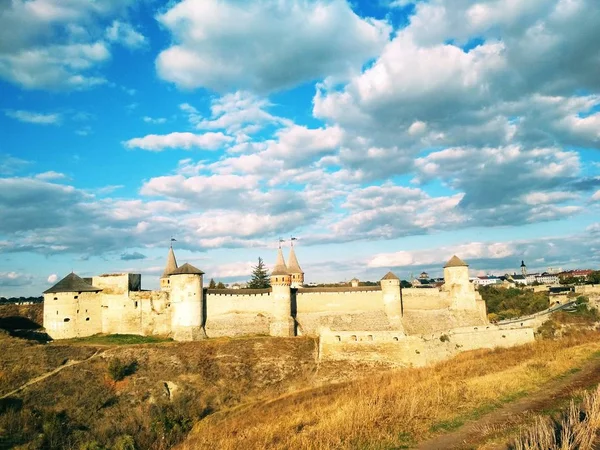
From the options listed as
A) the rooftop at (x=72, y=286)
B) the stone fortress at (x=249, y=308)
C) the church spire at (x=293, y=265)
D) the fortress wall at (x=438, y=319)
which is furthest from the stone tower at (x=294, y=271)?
the rooftop at (x=72, y=286)

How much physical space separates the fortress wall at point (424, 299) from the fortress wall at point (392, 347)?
24.5 feet

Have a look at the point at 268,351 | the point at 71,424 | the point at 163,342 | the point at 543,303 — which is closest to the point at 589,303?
the point at 543,303

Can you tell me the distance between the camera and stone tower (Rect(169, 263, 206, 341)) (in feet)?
131

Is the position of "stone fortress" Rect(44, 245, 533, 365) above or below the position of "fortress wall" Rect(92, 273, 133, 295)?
below

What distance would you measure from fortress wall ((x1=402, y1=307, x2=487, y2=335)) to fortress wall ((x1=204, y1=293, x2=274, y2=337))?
12966 millimetres

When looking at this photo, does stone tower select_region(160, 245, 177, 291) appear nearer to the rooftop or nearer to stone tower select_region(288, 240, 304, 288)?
the rooftop

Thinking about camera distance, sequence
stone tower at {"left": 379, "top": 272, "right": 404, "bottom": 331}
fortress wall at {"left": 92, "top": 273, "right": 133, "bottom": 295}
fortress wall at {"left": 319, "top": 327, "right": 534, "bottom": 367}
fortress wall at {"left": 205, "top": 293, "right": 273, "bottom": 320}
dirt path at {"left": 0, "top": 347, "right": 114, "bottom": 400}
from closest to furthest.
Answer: dirt path at {"left": 0, "top": 347, "right": 114, "bottom": 400} < fortress wall at {"left": 319, "top": 327, "right": 534, "bottom": 367} < fortress wall at {"left": 205, "top": 293, "right": 273, "bottom": 320} < stone tower at {"left": 379, "top": 272, "right": 404, "bottom": 331} < fortress wall at {"left": 92, "top": 273, "right": 133, "bottom": 295}

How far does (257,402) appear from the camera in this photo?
96.3ft

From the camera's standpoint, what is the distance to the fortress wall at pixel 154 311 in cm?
4116

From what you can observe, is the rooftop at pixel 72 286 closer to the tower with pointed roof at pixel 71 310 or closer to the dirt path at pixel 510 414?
the tower with pointed roof at pixel 71 310

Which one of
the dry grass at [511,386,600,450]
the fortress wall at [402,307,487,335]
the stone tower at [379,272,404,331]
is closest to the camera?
the dry grass at [511,386,600,450]

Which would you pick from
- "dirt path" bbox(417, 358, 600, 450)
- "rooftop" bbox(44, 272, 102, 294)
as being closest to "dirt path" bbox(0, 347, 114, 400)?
"rooftop" bbox(44, 272, 102, 294)

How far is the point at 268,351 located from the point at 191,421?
11647mm

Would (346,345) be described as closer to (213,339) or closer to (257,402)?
(257,402)
